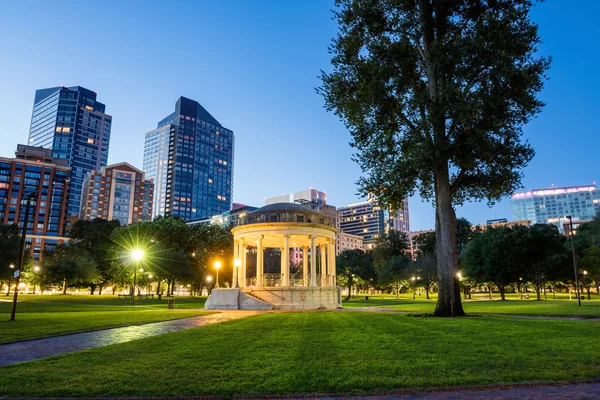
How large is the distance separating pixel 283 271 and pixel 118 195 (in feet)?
547

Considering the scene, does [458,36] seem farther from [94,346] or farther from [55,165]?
[55,165]

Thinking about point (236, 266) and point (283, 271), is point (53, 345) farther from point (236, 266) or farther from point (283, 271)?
point (236, 266)

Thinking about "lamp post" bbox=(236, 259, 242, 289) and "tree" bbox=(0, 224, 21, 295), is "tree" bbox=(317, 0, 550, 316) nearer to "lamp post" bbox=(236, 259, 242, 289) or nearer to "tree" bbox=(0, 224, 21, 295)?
"lamp post" bbox=(236, 259, 242, 289)

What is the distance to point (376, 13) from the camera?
23.6 meters

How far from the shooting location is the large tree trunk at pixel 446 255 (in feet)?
68.5

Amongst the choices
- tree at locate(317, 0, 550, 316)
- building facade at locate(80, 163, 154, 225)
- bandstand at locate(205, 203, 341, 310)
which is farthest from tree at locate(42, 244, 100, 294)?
building facade at locate(80, 163, 154, 225)

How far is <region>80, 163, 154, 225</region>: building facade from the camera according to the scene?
6875 inches

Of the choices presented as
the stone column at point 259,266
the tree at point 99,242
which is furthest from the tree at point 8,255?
the stone column at point 259,266

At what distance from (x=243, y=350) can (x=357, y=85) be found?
18087 mm

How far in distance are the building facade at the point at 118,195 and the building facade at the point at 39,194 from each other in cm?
2085

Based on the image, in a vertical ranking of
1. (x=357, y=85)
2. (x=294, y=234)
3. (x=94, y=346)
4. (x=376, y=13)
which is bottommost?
(x=94, y=346)

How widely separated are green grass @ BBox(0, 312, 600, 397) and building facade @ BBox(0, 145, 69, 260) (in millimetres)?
151874

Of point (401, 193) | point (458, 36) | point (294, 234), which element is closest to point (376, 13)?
point (458, 36)

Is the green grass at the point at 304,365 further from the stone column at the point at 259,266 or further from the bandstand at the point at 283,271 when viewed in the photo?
the stone column at the point at 259,266
